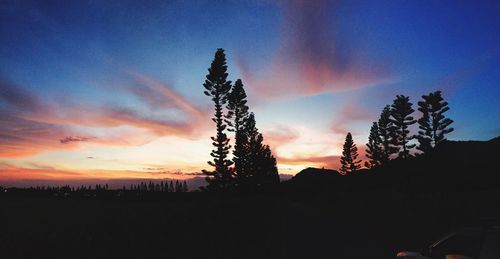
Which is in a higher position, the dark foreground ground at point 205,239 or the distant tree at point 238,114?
the distant tree at point 238,114

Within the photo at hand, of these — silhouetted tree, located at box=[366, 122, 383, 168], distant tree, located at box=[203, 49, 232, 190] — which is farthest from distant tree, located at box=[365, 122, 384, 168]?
distant tree, located at box=[203, 49, 232, 190]

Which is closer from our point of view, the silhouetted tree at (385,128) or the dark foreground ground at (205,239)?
the dark foreground ground at (205,239)

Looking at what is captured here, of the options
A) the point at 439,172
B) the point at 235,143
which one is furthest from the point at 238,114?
the point at 439,172

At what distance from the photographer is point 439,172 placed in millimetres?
66438

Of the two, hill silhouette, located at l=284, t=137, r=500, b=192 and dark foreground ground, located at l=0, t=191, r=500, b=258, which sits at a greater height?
hill silhouette, located at l=284, t=137, r=500, b=192

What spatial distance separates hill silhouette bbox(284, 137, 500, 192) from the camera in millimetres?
64625

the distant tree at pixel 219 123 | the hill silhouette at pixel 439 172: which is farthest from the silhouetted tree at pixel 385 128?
the distant tree at pixel 219 123

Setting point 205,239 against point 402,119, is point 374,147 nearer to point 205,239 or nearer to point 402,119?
point 402,119

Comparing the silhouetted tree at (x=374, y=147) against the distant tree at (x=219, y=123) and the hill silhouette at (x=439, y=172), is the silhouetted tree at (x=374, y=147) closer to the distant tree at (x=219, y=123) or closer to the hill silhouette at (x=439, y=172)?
the hill silhouette at (x=439, y=172)

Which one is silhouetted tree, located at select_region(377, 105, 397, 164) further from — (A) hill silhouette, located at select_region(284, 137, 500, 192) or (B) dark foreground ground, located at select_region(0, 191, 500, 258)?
(B) dark foreground ground, located at select_region(0, 191, 500, 258)

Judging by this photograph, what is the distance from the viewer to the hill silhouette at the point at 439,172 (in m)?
64.6

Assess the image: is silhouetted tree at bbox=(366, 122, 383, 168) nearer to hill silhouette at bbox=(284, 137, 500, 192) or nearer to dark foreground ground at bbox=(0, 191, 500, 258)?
hill silhouette at bbox=(284, 137, 500, 192)

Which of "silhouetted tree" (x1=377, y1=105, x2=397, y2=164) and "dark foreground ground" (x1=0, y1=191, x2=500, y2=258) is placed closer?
"dark foreground ground" (x1=0, y1=191, x2=500, y2=258)

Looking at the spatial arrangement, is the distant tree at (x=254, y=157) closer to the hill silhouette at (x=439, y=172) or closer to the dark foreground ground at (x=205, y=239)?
the hill silhouette at (x=439, y=172)
